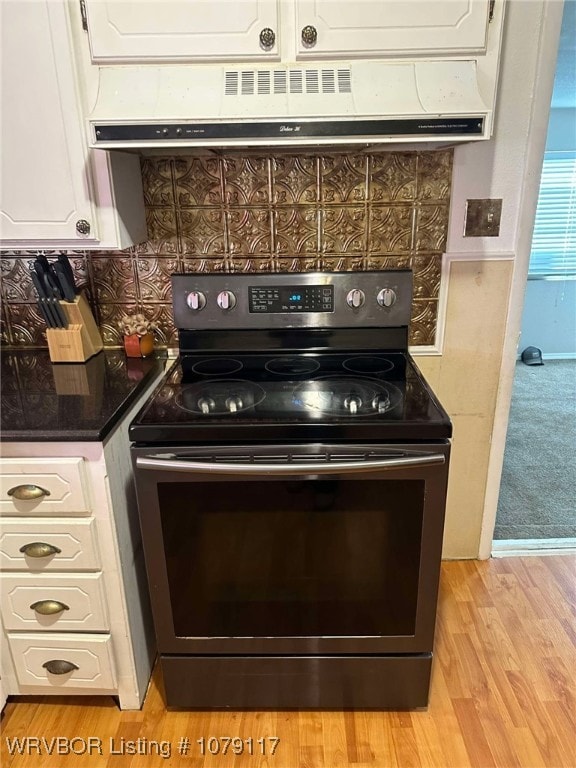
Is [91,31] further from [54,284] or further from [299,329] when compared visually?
[299,329]

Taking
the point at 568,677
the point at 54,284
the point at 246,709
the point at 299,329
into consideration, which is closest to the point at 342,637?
the point at 246,709

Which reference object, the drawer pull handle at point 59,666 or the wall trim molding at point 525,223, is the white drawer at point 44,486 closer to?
the drawer pull handle at point 59,666

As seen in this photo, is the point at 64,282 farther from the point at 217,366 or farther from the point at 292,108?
the point at 292,108

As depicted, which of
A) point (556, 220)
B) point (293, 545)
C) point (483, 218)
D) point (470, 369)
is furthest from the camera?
point (556, 220)

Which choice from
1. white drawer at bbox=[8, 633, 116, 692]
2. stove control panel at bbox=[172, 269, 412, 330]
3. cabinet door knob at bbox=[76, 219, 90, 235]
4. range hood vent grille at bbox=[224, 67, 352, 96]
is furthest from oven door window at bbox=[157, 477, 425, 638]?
range hood vent grille at bbox=[224, 67, 352, 96]

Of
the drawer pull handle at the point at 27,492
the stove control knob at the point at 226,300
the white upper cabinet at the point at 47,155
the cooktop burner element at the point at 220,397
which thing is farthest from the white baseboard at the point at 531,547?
the white upper cabinet at the point at 47,155

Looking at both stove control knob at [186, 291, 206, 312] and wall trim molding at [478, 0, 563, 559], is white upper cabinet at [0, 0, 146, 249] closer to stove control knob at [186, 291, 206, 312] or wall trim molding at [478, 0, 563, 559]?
stove control knob at [186, 291, 206, 312]

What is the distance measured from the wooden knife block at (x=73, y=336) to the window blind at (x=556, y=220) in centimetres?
380

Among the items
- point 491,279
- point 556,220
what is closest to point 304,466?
point 491,279

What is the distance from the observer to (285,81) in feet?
4.21

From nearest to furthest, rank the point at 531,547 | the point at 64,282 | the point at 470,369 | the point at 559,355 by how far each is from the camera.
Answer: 1. the point at 64,282
2. the point at 470,369
3. the point at 531,547
4. the point at 559,355

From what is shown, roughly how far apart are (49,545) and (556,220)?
4.41 meters

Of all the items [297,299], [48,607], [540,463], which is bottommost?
[540,463]

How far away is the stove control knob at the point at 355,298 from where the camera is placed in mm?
1663
